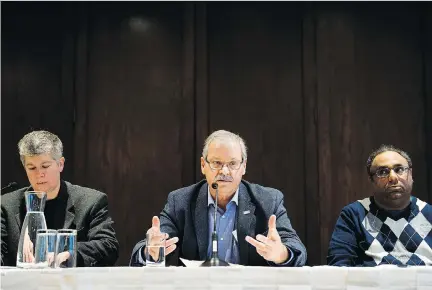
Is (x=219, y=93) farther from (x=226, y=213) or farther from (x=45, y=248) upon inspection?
(x=45, y=248)

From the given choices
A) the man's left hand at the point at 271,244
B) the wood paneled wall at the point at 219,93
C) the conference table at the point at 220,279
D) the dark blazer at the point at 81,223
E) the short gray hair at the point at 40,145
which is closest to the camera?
the conference table at the point at 220,279

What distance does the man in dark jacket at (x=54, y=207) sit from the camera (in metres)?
2.53

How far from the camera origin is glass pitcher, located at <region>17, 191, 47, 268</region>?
180cm

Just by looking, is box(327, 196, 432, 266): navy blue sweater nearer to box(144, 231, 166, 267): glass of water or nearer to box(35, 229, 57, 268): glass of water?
box(144, 231, 166, 267): glass of water

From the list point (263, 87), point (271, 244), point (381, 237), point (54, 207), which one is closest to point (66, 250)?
point (271, 244)

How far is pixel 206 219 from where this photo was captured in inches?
97.3

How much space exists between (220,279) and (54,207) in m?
1.52

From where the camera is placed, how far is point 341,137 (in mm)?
3729

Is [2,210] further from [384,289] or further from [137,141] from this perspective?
[384,289]

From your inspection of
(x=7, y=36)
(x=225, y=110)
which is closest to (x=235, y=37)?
(x=225, y=110)

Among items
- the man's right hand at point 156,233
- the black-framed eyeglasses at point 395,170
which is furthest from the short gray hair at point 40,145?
the black-framed eyeglasses at point 395,170

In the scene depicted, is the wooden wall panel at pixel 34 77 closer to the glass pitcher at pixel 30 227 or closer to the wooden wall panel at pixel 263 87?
the wooden wall panel at pixel 263 87

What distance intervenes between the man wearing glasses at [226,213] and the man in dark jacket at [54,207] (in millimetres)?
295

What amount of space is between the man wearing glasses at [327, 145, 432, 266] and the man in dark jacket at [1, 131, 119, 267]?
40.6 inches
